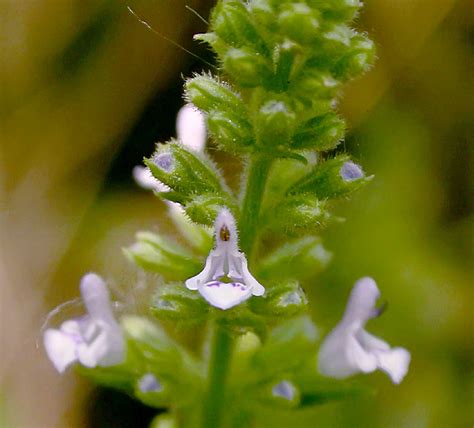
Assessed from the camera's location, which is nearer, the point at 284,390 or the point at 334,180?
the point at 334,180

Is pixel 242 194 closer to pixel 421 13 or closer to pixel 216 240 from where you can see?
pixel 216 240

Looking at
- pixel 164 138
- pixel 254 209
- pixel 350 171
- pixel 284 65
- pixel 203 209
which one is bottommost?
pixel 203 209

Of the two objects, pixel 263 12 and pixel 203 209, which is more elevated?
pixel 263 12

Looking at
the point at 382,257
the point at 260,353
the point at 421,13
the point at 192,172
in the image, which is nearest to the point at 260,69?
the point at 192,172

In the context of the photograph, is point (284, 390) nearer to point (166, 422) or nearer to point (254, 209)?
point (166, 422)

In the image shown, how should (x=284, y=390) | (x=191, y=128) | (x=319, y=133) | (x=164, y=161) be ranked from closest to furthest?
1. (x=319, y=133)
2. (x=164, y=161)
3. (x=284, y=390)
4. (x=191, y=128)

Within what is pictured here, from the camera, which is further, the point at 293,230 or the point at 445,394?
the point at 445,394

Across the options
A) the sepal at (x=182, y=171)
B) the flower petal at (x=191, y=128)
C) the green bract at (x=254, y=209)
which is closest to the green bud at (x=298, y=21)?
the green bract at (x=254, y=209)

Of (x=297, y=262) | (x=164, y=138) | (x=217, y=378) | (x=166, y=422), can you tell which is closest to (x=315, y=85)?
(x=297, y=262)
